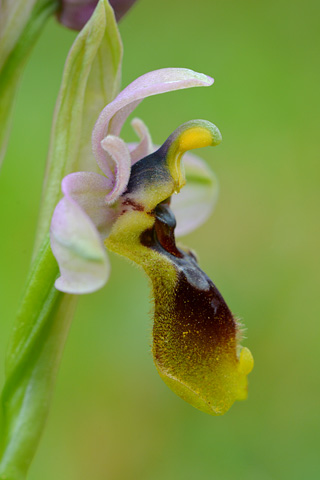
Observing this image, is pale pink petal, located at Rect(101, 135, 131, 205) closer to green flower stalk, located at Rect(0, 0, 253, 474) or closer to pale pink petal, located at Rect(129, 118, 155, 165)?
green flower stalk, located at Rect(0, 0, 253, 474)

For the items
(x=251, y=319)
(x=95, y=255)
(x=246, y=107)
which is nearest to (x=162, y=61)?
(x=246, y=107)

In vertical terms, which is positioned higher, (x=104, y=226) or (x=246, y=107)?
(x=104, y=226)

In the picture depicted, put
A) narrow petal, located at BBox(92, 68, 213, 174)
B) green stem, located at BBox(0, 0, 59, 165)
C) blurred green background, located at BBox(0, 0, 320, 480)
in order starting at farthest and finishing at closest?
blurred green background, located at BBox(0, 0, 320, 480) < green stem, located at BBox(0, 0, 59, 165) < narrow petal, located at BBox(92, 68, 213, 174)

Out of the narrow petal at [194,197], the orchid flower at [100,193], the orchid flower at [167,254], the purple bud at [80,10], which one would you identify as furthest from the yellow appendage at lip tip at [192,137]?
the narrow petal at [194,197]

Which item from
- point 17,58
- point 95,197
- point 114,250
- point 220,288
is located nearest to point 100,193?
point 95,197

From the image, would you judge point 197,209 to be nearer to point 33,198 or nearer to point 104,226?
point 104,226

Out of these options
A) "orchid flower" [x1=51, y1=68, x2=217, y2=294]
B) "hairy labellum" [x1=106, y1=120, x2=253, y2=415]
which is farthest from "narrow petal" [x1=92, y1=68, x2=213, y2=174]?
"hairy labellum" [x1=106, y1=120, x2=253, y2=415]

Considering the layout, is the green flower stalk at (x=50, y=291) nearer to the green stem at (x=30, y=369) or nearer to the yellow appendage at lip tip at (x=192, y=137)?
the green stem at (x=30, y=369)

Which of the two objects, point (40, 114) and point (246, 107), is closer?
point (40, 114)
